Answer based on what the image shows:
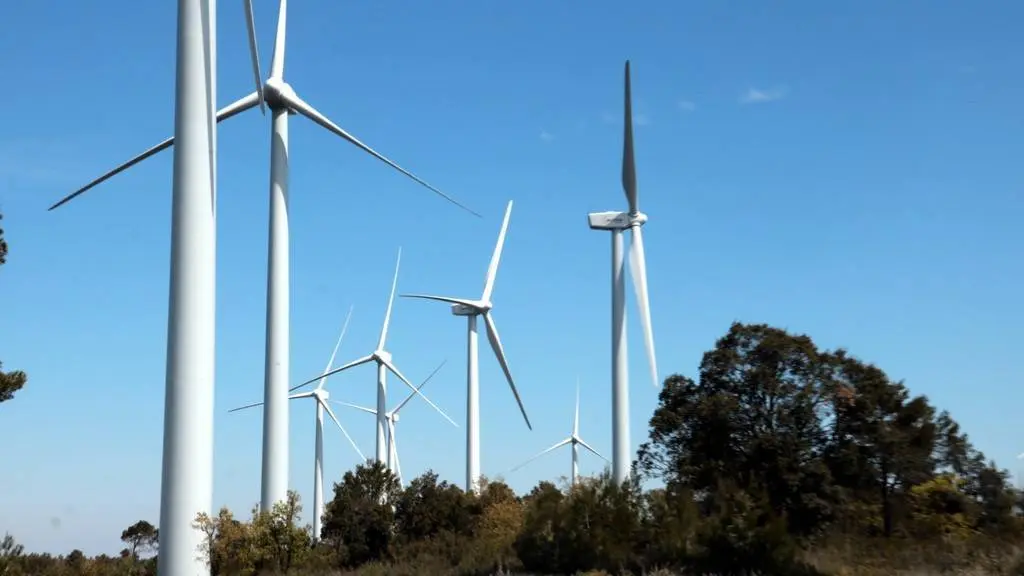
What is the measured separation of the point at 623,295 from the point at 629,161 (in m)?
7.03

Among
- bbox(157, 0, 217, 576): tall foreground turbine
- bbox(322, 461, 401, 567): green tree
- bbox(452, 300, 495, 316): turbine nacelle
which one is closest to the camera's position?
bbox(157, 0, 217, 576): tall foreground turbine

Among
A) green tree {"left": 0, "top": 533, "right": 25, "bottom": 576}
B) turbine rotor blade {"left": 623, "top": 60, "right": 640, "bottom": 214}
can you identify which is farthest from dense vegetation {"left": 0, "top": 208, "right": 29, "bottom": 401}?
turbine rotor blade {"left": 623, "top": 60, "right": 640, "bottom": 214}

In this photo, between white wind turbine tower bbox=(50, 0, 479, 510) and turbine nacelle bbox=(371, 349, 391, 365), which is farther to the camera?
turbine nacelle bbox=(371, 349, 391, 365)

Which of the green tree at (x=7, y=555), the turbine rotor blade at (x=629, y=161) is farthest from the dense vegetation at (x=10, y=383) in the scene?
the turbine rotor blade at (x=629, y=161)

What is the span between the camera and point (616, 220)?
60094 mm

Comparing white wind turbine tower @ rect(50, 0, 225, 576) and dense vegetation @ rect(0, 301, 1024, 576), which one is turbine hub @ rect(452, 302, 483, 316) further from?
white wind turbine tower @ rect(50, 0, 225, 576)

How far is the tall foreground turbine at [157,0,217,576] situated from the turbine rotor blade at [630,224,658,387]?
2702cm

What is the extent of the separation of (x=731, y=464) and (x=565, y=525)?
65.9ft

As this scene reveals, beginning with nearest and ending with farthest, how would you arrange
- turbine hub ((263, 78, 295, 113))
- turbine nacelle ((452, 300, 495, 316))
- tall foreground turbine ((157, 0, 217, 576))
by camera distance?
tall foreground turbine ((157, 0, 217, 576)) → turbine hub ((263, 78, 295, 113)) → turbine nacelle ((452, 300, 495, 316))

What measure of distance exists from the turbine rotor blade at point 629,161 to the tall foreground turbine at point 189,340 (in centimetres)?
3048

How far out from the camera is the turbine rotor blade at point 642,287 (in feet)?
177

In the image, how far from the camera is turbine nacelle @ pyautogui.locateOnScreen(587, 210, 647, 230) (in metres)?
59.5

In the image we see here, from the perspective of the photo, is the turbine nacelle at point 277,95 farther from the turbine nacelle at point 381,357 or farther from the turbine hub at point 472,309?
the turbine nacelle at point 381,357

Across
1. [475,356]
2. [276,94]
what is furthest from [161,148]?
[475,356]
